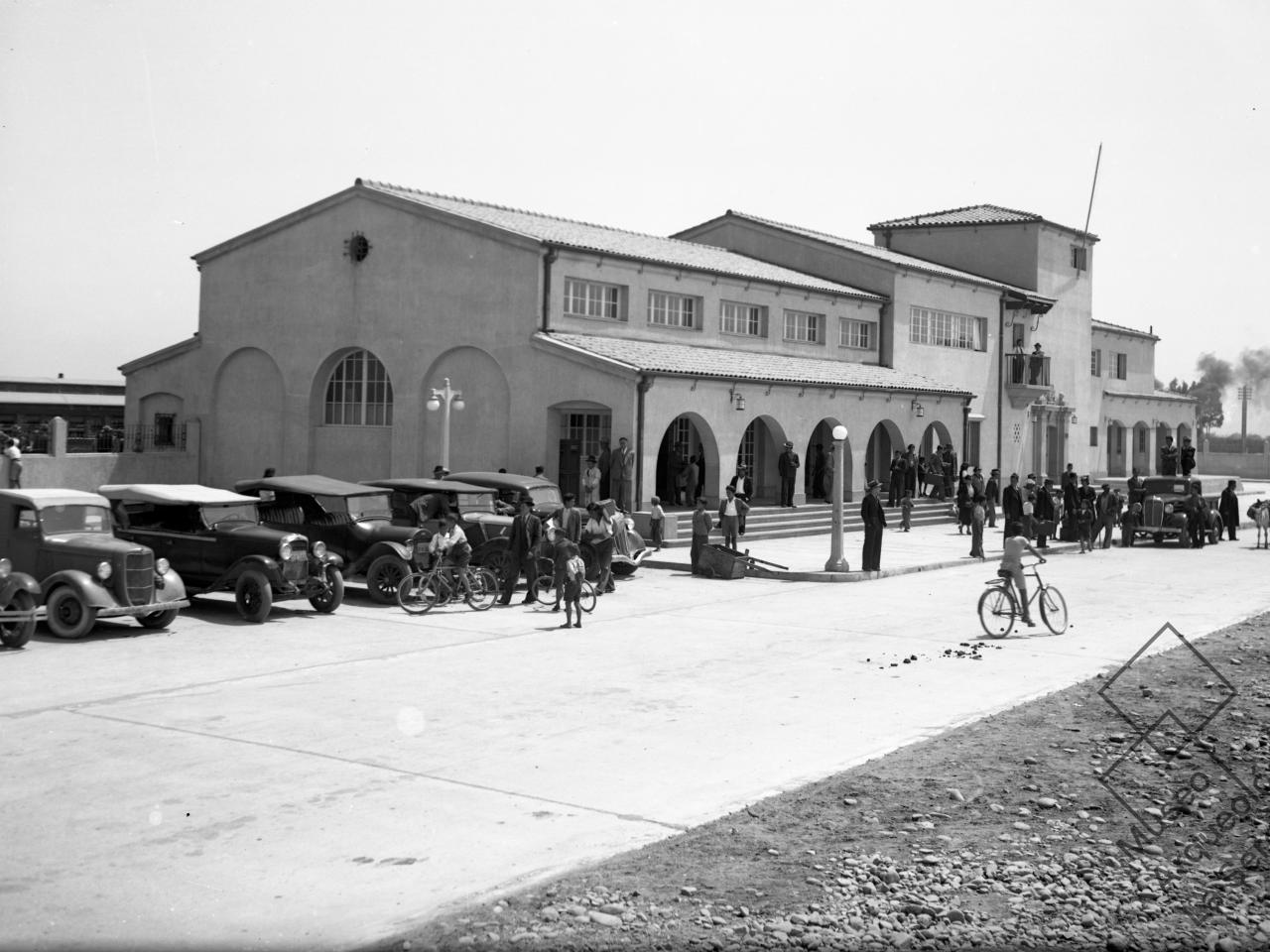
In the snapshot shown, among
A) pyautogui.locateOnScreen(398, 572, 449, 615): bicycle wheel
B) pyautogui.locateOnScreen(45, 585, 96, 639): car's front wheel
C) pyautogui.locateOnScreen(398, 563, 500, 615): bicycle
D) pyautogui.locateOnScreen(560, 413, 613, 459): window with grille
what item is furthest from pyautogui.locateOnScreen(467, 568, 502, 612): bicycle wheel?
pyautogui.locateOnScreen(560, 413, 613, 459): window with grille

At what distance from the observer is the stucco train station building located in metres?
30.2

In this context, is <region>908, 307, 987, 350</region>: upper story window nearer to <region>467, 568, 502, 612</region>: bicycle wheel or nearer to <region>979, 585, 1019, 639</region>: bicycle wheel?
<region>467, 568, 502, 612</region>: bicycle wheel

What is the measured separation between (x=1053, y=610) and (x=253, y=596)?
1009 cm

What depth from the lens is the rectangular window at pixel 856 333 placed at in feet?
129

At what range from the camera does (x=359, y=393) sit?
3350 centimetres

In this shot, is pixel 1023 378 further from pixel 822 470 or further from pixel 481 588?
pixel 481 588

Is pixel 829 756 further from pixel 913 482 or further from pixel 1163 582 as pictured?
pixel 913 482

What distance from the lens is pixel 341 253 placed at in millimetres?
33125

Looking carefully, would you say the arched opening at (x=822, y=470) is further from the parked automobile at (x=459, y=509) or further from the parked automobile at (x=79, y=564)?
the parked automobile at (x=79, y=564)

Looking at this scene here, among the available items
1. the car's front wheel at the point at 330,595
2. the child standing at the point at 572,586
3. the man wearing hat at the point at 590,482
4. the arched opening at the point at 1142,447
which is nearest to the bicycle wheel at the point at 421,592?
the car's front wheel at the point at 330,595

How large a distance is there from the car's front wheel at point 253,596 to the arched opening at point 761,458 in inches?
826

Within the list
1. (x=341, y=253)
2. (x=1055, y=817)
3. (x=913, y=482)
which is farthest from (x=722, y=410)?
(x=1055, y=817)

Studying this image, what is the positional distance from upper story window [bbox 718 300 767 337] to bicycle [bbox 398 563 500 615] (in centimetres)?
1858

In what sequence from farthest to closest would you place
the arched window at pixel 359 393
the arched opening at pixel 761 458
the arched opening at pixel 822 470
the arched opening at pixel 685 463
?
the arched opening at pixel 761 458
the arched opening at pixel 822 470
the arched window at pixel 359 393
the arched opening at pixel 685 463
